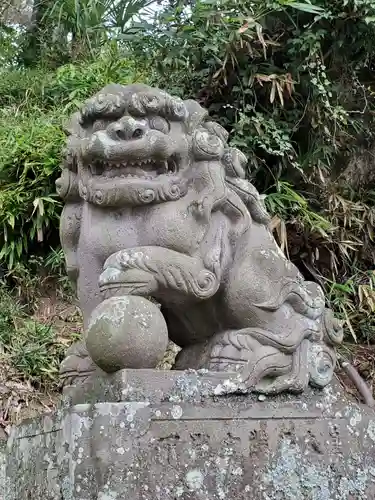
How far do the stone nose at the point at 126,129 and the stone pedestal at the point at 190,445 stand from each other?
2.07ft

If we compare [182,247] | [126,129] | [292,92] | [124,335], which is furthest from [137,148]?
[292,92]

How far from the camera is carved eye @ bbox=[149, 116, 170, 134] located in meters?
2.01

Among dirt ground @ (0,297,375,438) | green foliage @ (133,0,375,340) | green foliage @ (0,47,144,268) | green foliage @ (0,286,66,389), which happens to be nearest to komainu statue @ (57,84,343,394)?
dirt ground @ (0,297,375,438)

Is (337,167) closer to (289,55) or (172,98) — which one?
(289,55)

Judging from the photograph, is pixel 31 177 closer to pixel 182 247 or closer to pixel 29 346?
pixel 29 346

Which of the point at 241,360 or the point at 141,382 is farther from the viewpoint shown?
the point at 241,360

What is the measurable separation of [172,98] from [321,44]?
2.91m

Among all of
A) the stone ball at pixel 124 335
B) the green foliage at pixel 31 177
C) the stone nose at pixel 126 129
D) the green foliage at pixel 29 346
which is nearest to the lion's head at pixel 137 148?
the stone nose at pixel 126 129

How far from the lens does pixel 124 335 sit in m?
1.76

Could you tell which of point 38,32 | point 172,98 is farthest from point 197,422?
point 38,32

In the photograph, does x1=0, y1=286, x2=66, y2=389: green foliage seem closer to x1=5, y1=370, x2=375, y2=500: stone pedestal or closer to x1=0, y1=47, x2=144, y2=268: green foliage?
x1=0, y1=47, x2=144, y2=268: green foliage

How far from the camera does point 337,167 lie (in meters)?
4.92

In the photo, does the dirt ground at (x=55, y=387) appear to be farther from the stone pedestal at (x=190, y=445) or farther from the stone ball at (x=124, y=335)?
the stone ball at (x=124, y=335)

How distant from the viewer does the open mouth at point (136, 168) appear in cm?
Answer: 197
